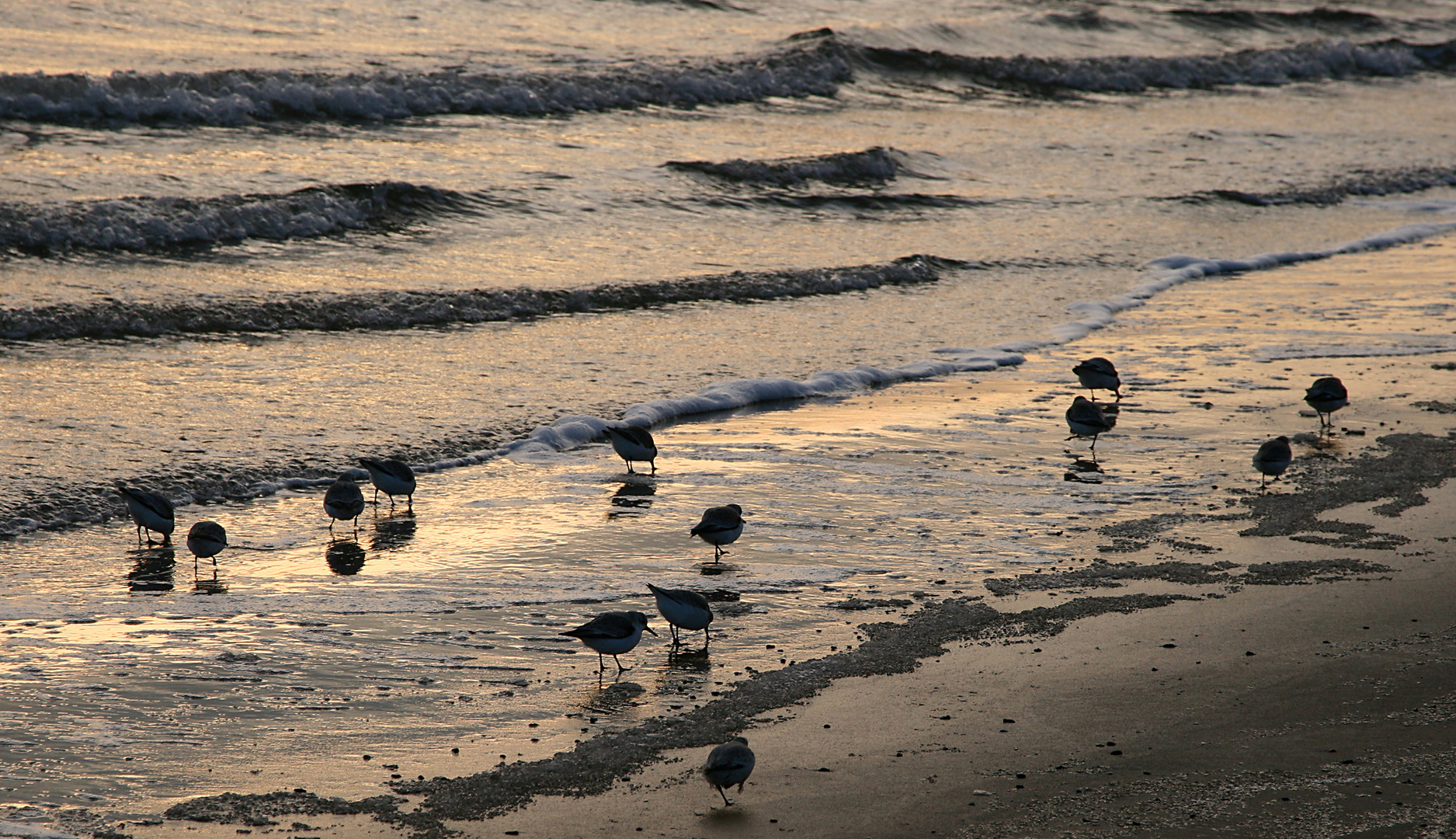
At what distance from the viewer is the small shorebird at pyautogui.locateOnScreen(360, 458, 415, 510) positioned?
9016mm

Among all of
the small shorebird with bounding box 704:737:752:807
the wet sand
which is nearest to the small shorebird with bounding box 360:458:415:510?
the wet sand

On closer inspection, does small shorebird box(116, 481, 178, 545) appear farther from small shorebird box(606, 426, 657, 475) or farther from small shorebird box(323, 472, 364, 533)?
small shorebird box(606, 426, 657, 475)

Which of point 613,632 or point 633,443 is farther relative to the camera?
point 633,443

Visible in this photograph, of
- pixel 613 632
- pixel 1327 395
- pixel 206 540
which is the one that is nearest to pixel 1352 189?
pixel 1327 395

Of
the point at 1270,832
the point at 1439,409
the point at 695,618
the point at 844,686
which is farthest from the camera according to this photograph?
the point at 1439,409

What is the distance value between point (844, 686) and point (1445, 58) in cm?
4107

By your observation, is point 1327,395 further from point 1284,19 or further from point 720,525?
point 1284,19

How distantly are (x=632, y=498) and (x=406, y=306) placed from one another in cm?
631

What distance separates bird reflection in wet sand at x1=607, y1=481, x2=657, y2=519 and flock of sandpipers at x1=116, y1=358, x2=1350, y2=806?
0.86ft

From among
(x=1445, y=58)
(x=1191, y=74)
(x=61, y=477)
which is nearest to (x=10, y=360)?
(x=61, y=477)

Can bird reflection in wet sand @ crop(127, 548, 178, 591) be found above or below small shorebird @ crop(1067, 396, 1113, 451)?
below

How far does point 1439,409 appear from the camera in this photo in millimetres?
11492

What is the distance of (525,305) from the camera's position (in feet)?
49.9

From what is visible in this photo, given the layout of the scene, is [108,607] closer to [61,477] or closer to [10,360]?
[61,477]
